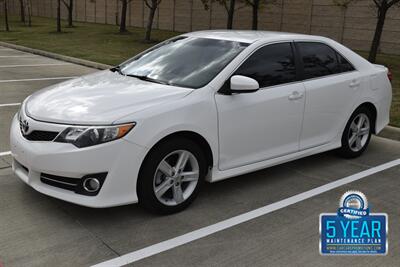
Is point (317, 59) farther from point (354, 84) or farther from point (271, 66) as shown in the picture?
point (271, 66)

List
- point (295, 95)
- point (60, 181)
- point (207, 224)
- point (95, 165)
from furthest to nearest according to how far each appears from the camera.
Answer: point (295, 95) → point (207, 224) → point (60, 181) → point (95, 165)

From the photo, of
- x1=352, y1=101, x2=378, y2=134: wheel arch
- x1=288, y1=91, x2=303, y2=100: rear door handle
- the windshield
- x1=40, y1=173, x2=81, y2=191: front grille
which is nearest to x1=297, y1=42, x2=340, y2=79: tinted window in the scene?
x1=288, y1=91, x2=303, y2=100: rear door handle

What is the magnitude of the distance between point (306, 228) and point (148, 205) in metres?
1.32

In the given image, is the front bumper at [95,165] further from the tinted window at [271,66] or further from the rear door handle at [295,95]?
the rear door handle at [295,95]

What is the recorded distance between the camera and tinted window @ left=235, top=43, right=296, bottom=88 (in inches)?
184

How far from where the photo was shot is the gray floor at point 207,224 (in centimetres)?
347

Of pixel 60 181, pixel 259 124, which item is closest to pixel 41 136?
pixel 60 181

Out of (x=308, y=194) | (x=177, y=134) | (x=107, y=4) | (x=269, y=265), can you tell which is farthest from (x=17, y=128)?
(x=107, y=4)

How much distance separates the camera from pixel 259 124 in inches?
180

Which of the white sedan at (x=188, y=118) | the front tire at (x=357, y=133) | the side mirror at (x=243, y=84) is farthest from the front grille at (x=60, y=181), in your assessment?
the front tire at (x=357, y=133)

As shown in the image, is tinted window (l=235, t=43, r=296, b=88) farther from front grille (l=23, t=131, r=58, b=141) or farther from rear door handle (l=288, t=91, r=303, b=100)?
front grille (l=23, t=131, r=58, b=141)

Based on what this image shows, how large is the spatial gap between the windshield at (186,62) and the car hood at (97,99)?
20 cm

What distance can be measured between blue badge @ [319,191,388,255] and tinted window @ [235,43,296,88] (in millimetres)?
1315

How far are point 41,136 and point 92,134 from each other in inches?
19.6
